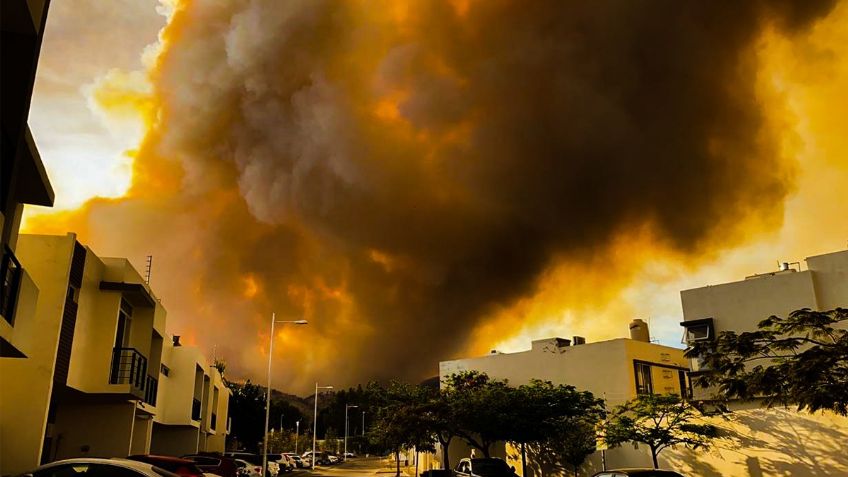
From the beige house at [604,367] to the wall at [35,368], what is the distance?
27.1 meters

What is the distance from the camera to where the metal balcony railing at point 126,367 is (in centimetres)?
Answer: 2220

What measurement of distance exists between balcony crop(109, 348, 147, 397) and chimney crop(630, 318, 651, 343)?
32725 millimetres

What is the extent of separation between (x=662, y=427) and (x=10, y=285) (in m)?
23.4

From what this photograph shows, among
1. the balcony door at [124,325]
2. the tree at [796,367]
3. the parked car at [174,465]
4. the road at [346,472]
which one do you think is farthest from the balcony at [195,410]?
the tree at [796,367]

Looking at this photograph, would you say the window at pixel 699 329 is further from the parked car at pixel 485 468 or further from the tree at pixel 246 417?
the tree at pixel 246 417

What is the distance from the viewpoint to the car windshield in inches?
965

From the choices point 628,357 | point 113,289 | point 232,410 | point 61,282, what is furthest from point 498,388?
point 232,410

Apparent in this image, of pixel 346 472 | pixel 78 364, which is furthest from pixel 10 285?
pixel 346 472

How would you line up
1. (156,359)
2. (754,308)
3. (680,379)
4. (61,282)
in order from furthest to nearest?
1. (680,379)
2. (754,308)
3. (156,359)
4. (61,282)

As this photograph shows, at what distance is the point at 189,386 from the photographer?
36812 mm

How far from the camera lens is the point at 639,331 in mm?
45312

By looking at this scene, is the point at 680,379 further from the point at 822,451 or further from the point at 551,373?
the point at 822,451

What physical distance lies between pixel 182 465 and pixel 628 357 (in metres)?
30.5

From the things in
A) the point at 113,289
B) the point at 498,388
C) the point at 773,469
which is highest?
the point at 113,289
